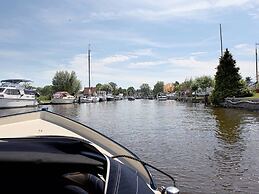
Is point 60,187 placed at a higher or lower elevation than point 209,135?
higher

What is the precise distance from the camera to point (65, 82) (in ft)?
310

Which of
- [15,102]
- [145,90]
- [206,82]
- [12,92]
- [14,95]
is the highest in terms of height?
[206,82]

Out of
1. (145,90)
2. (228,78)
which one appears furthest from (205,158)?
(145,90)

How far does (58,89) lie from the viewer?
94.9 meters

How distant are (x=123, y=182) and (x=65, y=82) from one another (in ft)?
308

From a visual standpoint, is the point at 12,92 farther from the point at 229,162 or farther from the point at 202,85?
the point at 202,85

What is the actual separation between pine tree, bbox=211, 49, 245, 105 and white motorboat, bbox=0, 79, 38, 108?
96.4ft

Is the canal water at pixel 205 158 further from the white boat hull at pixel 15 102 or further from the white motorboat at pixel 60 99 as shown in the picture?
the white motorboat at pixel 60 99

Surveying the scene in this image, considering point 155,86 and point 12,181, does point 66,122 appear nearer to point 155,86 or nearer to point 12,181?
point 12,181

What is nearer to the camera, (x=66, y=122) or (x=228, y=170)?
(x=66, y=122)

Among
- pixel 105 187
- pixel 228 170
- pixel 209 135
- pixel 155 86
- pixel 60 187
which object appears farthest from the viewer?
pixel 155 86

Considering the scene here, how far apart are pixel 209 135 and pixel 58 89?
3254 inches

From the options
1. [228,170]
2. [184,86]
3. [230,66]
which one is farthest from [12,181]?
[184,86]

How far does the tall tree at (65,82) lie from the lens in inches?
3708
